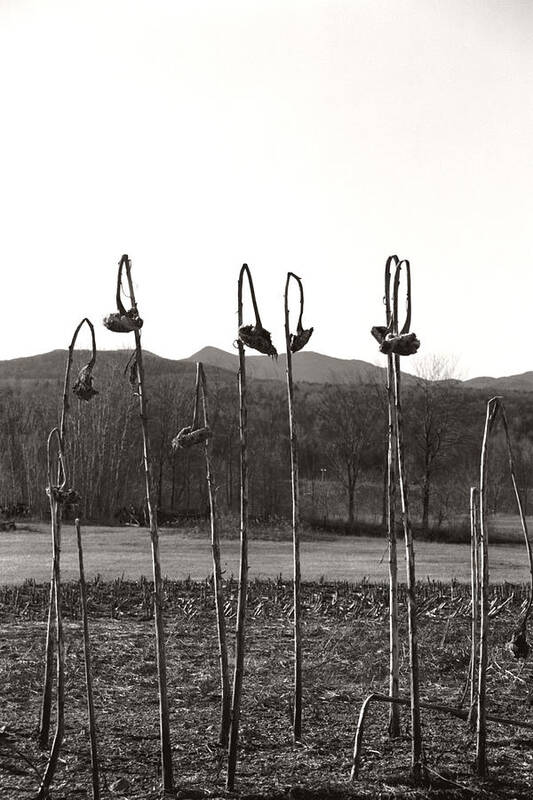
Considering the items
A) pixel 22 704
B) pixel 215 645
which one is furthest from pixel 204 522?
pixel 22 704

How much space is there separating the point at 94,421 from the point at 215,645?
31.6 metres

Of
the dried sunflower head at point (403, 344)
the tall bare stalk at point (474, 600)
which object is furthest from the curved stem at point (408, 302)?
the tall bare stalk at point (474, 600)

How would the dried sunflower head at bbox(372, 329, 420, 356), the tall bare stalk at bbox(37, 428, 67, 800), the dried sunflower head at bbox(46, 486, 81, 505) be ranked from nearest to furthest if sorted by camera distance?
the dried sunflower head at bbox(372, 329, 420, 356), the tall bare stalk at bbox(37, 428, 67, 800), the dried sunflower head at bbox(46, 486, 81, 505)

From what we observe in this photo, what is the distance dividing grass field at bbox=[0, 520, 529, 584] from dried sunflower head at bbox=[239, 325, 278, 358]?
28.4 ft

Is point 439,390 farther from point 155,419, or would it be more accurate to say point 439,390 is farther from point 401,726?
point 401,726

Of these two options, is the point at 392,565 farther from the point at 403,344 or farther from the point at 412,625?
the point at 403,344

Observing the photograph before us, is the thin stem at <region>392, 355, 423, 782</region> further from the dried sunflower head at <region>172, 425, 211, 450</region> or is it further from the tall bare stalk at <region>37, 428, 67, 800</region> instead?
the tall bare stalk at <region>37, 428, 67, 800</region>

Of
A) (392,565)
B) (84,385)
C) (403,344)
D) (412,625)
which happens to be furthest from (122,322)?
(392,565)

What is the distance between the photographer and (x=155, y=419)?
163ft

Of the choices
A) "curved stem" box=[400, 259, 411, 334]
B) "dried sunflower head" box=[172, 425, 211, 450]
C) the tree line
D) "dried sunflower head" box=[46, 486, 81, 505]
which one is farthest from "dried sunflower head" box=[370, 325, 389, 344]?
the tree line

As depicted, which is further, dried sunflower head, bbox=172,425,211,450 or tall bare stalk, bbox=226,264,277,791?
dried sunflower head, bbox=172,425,211,450

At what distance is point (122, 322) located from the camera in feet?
11.7

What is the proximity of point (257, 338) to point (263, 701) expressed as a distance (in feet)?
10.1

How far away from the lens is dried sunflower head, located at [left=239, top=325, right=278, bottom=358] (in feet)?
11.6
